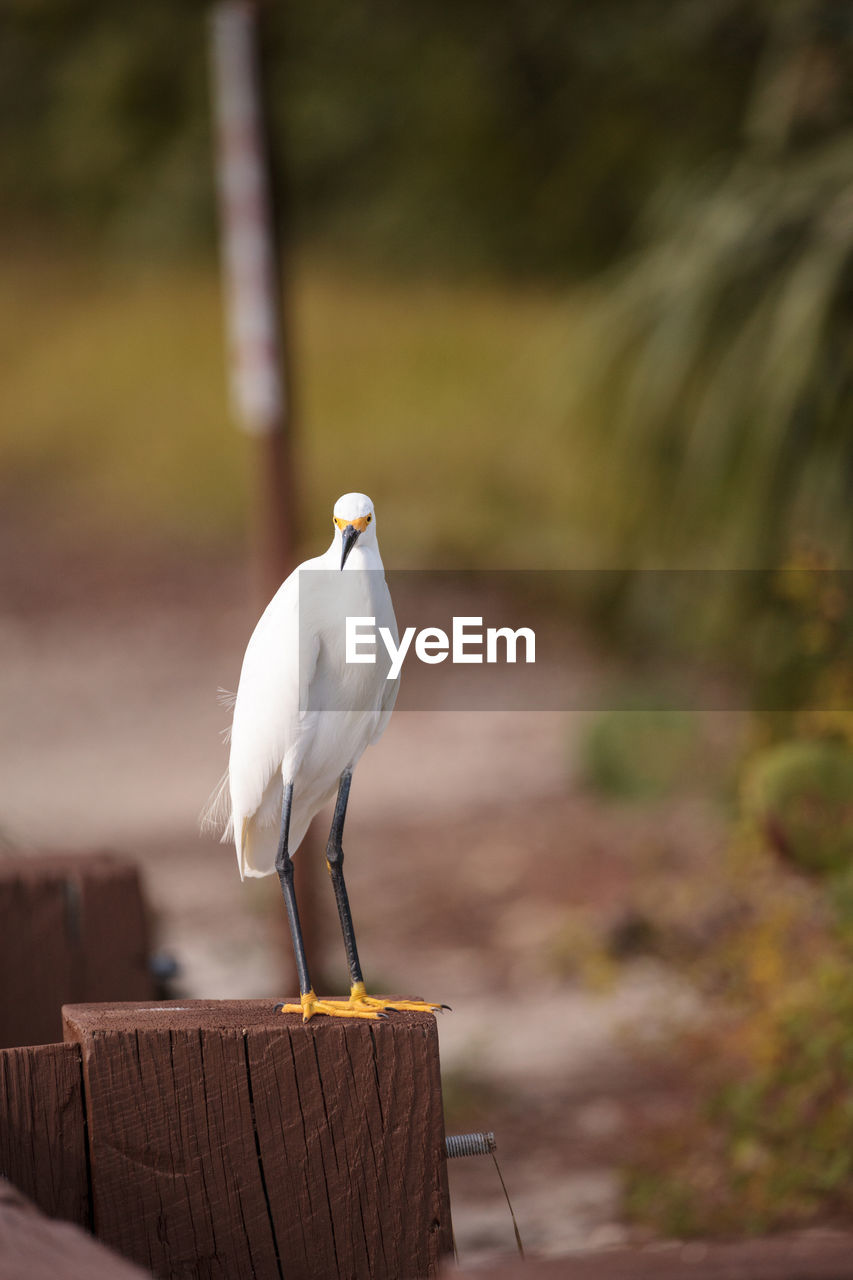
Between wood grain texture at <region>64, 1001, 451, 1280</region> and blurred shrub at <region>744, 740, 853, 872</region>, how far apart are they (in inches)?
72.8

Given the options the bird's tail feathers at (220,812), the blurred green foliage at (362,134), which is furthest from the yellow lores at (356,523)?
the blurred green foliage at (362,134)

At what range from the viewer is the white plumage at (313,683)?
1160 mm

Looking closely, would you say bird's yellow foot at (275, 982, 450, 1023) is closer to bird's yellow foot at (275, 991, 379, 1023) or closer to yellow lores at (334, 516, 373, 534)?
bird's yellow foot at (275, 991, 379, 1023)

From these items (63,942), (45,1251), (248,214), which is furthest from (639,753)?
(45,1251)

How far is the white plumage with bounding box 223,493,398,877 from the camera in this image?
116 centimetres

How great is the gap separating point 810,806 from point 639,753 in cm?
309

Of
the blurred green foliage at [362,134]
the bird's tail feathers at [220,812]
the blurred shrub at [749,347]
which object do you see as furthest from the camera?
the blurred green foliage at [362,134]

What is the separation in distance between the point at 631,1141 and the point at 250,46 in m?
2.97

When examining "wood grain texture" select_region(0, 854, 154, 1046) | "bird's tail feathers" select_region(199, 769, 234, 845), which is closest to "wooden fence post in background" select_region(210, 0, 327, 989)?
"wood grain texture" select_region(0, 854, 154, 1046)

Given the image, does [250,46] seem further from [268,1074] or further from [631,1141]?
[268,1074]

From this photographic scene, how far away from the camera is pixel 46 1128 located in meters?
1.03

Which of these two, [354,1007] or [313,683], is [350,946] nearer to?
[354,1007]

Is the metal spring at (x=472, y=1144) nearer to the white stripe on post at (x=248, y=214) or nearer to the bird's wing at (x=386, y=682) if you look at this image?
Answer: the bird's wing at (x=386, y=682)

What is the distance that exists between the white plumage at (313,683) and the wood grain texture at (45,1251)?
0.45 metres
